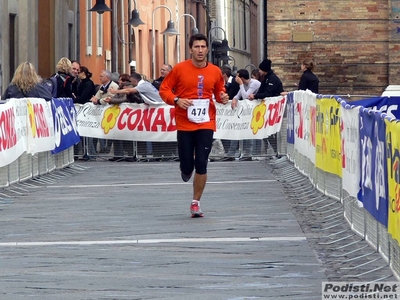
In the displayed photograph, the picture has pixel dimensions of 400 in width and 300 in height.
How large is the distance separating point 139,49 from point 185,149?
33057 mm

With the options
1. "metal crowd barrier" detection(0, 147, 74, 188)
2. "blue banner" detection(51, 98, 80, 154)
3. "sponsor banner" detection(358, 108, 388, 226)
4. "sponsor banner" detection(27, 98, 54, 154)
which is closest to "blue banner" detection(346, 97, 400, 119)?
"sponsor banner" detection(358, 108, 388, 226)

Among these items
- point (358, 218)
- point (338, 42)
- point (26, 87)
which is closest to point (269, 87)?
point (26, 87)

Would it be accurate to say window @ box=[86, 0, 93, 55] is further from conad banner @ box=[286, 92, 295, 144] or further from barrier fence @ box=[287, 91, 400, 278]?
barrier fence @ box=[287, 91, 400, 278]

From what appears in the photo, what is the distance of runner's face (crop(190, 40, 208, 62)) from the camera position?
1274cm

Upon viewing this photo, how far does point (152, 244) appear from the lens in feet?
34.5

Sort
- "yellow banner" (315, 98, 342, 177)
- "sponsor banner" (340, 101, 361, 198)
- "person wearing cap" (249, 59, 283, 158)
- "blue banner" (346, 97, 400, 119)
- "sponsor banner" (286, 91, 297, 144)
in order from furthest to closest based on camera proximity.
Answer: "person wearing cap" (249, 59, 283, 158) → "sponsor banner" (286, 91, 297, 144) → "blue banner" (346, 97, 400, 119) → "yellow banner" (315, 98, 342, 177) → "sponsor banner" (340, 101, 361, 198)

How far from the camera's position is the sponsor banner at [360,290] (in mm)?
7781

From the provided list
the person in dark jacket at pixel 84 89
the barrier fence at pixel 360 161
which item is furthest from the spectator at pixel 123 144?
the barrier fence at pixel 360 161

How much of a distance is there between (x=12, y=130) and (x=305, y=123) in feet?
11.9

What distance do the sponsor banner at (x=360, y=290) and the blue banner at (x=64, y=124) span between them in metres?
10.7

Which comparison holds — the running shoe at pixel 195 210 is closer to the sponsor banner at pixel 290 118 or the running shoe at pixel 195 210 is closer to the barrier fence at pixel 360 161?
the barrier fence at pixel 360 161

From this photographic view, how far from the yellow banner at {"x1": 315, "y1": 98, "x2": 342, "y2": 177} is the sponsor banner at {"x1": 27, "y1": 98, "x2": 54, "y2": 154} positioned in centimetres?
419

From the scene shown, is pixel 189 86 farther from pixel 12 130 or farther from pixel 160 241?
pixel 12 130

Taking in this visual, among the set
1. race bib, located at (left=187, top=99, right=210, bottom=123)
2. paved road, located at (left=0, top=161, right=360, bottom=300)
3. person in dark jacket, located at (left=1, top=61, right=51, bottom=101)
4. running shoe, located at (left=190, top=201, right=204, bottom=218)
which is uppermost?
person in dark jacket, located at (left=1, top=61, right=51, bottom=101)
